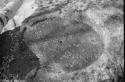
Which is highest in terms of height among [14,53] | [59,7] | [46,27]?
[59,7]

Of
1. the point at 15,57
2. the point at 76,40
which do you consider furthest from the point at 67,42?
the point at 15,57

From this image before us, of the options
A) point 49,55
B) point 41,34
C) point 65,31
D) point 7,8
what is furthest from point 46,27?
point 7,8

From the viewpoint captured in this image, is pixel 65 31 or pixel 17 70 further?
pixel 65 31

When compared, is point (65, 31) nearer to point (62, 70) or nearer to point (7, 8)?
point (62, 70)

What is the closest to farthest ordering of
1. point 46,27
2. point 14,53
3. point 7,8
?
point 14,53, point 46,27, point 7,8

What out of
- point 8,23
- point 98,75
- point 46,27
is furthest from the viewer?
point 8,23

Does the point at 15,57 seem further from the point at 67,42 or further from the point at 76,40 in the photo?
the point at 76,40

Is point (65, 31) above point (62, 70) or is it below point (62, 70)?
above
